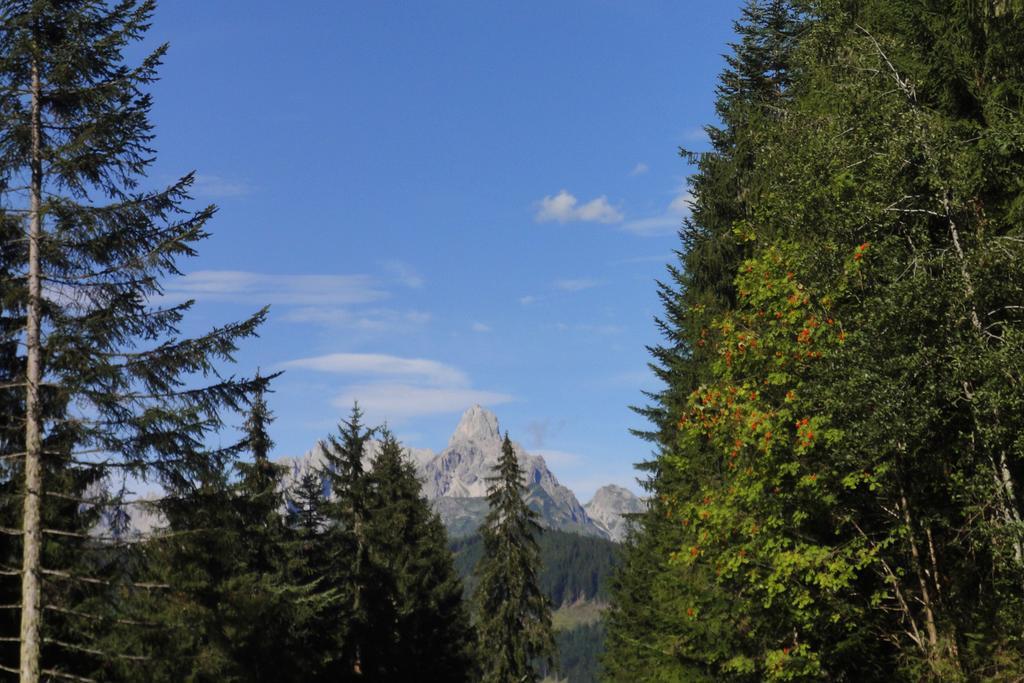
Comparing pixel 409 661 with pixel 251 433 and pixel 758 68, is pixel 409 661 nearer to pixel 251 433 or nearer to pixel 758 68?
pixel 251 433

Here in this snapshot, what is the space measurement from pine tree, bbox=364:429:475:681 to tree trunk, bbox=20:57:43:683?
78.5ft

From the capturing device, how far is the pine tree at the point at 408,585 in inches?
1432

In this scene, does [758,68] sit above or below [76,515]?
above

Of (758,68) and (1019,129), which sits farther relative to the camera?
(758,68)

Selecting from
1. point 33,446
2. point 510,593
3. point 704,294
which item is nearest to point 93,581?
point 33,446

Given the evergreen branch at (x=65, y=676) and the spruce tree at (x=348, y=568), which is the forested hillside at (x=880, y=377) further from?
the spruce tree at (x=348, y=568)

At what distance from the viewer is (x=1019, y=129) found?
527 inches

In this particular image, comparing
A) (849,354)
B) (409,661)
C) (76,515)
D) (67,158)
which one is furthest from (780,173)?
(409,661)

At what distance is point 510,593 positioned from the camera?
49375mm

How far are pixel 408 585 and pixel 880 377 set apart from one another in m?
31.7

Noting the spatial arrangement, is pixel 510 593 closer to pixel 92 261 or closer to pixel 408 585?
pixel 408 585

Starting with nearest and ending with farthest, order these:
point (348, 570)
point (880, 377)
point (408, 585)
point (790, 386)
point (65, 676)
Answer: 1. point (65, 676)
2. point (880, 377)
3. point (790, 386)
4. point (348, 570)
5. point (408, 585)

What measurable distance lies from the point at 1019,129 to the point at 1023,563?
638 centimetres

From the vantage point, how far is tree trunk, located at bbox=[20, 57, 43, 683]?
1262 cm
